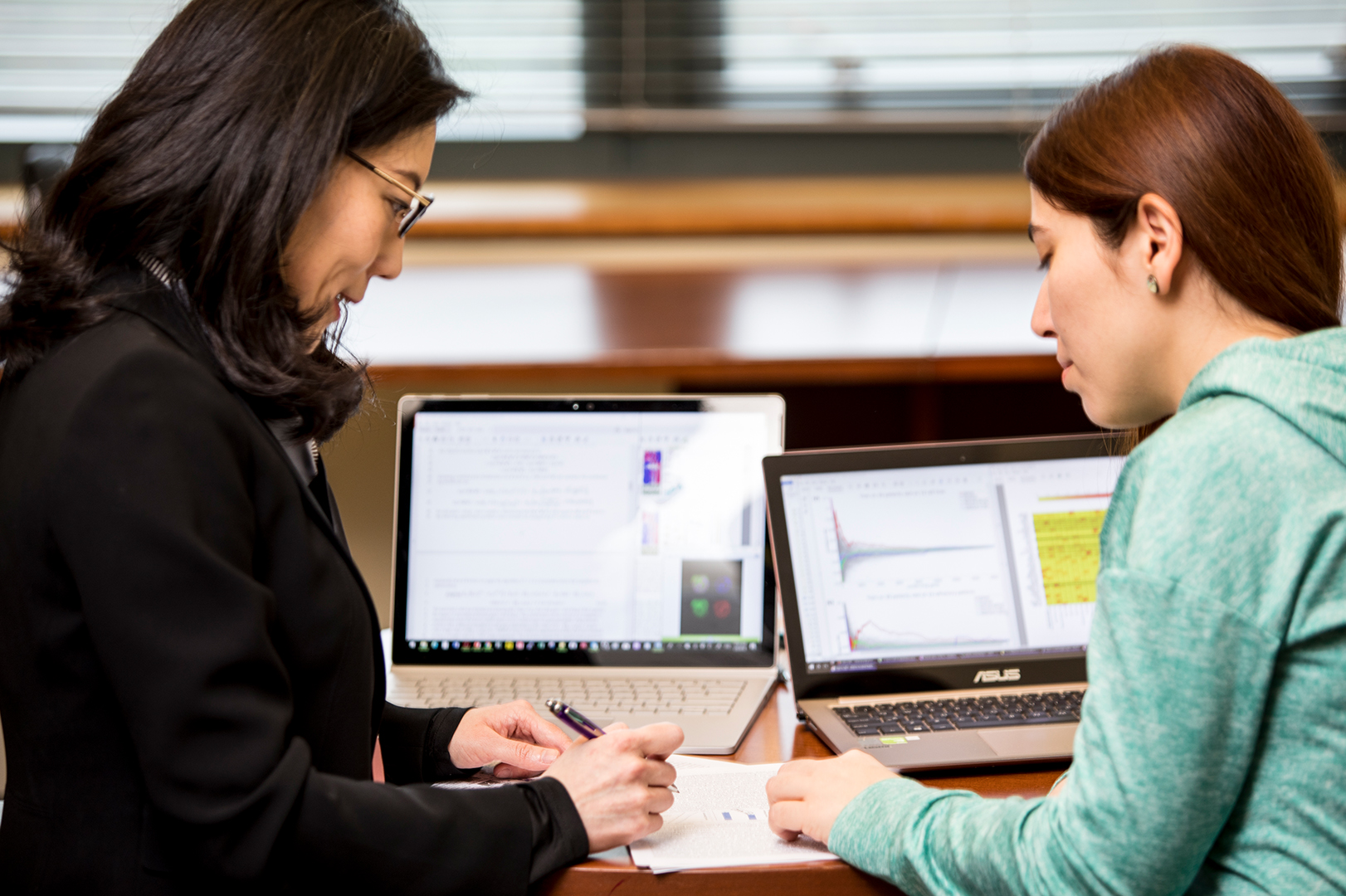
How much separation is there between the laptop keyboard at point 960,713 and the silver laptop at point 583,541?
178 millimetres

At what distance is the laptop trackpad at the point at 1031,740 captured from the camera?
3.24 ft


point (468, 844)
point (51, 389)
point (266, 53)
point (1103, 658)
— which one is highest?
point (266, 53)

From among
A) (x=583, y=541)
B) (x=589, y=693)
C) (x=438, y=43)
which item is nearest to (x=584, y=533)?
(x=583, y=541)

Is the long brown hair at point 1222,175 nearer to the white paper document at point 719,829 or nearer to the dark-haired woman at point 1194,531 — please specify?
the dark-haired woman at point 1194,531

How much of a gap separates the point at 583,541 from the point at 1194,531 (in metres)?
0.77

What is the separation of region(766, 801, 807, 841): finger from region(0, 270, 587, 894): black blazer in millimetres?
158

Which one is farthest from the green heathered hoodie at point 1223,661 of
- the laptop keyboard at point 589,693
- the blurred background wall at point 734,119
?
the blurred background wall at point 734,119

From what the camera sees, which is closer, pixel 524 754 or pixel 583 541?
pixel 524 754

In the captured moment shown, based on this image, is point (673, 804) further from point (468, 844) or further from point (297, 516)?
point (297, 516)

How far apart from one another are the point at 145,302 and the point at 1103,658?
26.3 inches

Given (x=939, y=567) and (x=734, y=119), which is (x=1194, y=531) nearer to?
(x=939, y=567)

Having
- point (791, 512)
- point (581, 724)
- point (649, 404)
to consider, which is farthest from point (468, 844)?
point (649, 404)

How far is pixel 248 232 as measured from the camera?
76 centimetres

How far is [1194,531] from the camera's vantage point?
25.0 inches
